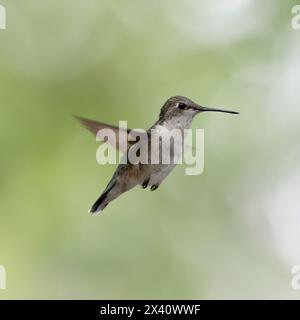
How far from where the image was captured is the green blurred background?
6891 millimetres

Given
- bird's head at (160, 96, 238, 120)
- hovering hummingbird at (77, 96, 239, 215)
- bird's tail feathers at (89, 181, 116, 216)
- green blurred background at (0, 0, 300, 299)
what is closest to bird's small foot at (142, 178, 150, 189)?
hovering hummingbird at (77, 96, 239, 215)

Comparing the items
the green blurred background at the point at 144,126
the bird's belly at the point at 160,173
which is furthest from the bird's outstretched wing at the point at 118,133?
the green blurred background at the point at 144,126

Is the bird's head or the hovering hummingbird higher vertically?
the bird's head

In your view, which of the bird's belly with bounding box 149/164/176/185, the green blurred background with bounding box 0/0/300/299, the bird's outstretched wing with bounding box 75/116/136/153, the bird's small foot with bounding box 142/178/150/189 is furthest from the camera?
the green blurred background with bounding box 0/0/300/299

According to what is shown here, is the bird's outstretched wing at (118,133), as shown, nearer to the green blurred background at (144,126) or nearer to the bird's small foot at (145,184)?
the bird's small foot at (145,184)

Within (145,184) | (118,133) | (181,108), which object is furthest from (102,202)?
(181,108)

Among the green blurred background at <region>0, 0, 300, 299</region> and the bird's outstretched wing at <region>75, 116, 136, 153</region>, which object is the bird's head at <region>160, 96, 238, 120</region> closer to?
the bird's outstretched wing at <region>75, 116, 136, 153</region>

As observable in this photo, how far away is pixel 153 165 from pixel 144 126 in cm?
233

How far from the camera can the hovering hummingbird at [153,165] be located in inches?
173

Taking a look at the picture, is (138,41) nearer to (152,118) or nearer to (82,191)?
(152,118)

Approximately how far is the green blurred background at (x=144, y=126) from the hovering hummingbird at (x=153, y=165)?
2.23 m

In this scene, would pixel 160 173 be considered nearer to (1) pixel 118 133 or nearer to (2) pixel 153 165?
(2) pixel 153 165

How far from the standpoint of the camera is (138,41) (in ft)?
25.2

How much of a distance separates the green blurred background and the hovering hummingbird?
223cm
